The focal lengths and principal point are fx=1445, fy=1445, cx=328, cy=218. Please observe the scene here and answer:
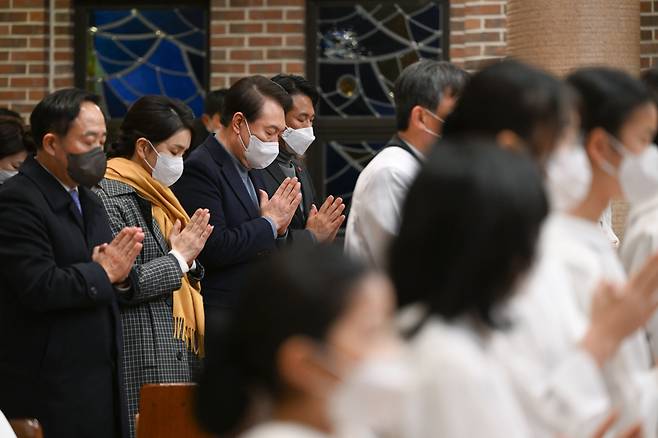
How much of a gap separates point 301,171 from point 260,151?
61 centimetres

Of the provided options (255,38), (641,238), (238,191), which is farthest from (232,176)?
(255,38)

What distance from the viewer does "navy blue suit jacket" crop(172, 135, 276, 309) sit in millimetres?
4871

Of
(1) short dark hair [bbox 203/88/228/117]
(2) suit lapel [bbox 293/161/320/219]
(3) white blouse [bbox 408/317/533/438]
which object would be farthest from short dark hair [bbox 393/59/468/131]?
(1) short dark hair [bbox 203/88/228/117]

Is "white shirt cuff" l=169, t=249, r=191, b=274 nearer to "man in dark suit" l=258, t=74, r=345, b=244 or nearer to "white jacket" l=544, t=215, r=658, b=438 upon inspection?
"man in dark suit" l=258, t=74, r=345, b=244

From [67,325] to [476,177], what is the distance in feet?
7.69

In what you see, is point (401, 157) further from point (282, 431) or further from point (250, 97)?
point (282, 431)

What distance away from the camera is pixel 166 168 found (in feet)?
16.0

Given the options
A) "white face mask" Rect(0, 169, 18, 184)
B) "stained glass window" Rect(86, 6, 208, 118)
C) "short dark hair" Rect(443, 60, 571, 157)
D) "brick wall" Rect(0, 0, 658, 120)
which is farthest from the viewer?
"stained glass window" Rect(86, 6, 208, 118)

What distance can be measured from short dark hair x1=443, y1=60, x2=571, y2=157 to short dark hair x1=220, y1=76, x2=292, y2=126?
2479 millimetres

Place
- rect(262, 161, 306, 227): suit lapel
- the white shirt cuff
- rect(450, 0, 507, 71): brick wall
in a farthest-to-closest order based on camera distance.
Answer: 1. rect(450, 0, 507, 71): brick wall
2. rect(262, 161, 306, 227): suit lapel
3. the white shirt cuff

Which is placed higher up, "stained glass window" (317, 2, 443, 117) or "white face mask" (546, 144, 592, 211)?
"stained glass window" (317, 2, 443, 117)

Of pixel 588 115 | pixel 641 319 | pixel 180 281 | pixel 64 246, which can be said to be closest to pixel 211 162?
pixel 180 281

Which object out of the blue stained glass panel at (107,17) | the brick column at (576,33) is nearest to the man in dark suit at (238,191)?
the brick column at (576,33)

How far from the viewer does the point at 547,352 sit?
2369 mm
